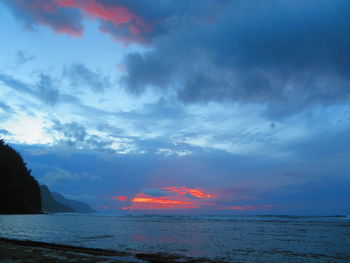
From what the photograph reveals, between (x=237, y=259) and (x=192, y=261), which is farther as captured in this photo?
(x=237, y=259)

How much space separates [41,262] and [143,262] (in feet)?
20.8

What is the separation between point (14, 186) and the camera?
6033 inches

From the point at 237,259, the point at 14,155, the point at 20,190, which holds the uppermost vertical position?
the point at 14,155

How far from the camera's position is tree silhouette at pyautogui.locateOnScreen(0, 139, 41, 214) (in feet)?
488

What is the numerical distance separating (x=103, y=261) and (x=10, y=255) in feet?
22.6

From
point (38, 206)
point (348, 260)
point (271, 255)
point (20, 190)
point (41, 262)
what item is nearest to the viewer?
point (41, 262)

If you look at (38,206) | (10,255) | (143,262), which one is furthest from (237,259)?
(38,206)

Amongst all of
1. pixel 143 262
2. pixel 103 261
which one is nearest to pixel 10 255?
pixel 103 261

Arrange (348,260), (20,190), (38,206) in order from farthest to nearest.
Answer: (38,206) → (20,190) → (348,260)

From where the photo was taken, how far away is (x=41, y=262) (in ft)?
57.3

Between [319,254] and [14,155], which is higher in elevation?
[14,155]

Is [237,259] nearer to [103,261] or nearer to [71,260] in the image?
[103,261]

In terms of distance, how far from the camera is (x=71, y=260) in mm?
18203

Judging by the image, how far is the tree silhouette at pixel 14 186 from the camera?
14875cm
